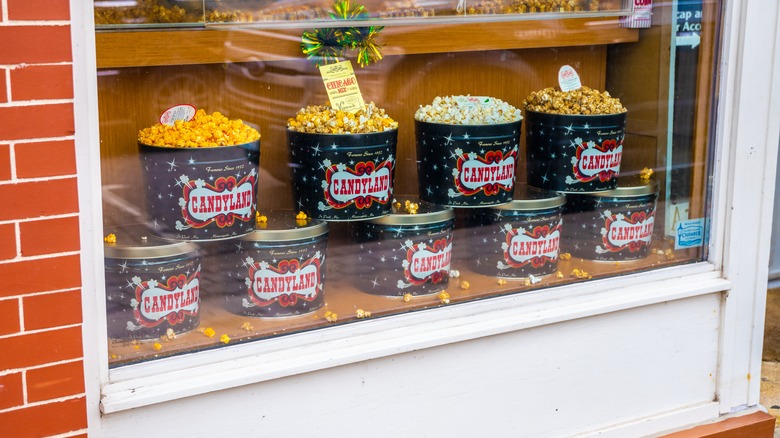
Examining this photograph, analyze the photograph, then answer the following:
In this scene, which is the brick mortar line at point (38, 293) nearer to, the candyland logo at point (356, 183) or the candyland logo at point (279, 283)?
the candyland logo at point (279, 283)

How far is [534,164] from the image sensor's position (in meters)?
2.70

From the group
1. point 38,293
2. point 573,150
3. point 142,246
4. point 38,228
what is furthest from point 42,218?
point 573,150

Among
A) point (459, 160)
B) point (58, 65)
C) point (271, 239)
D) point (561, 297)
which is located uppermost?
point (58, 65)

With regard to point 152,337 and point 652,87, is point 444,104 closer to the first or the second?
point 652,87

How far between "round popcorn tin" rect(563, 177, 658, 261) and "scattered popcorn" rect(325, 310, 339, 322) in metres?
0.77

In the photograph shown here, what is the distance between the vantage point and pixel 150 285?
6.96 feet

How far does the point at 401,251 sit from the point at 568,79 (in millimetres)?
791

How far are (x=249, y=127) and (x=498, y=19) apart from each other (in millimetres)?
752

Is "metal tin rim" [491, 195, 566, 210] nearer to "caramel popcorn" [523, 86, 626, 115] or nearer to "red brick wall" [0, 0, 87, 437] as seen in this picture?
"caramel popcorn" [523, 86, 626, 115]

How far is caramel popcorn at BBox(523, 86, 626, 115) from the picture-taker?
2.67 meters

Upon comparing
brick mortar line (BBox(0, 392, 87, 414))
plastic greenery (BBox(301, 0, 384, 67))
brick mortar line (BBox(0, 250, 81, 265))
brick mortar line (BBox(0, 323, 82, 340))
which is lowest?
brick mortar line (BBox(0, 392, 87, 414))

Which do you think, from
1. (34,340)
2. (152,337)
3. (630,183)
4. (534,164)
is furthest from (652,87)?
(34,340)

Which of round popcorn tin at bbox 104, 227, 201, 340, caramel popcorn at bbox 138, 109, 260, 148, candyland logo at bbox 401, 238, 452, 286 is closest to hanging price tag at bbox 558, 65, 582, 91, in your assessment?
candyland logo at bbox 401, 238, 452, 286

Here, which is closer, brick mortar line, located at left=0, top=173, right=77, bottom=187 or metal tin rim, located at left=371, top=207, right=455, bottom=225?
brick mortar line, located at left=0, top=173, right=77, bottom=187
